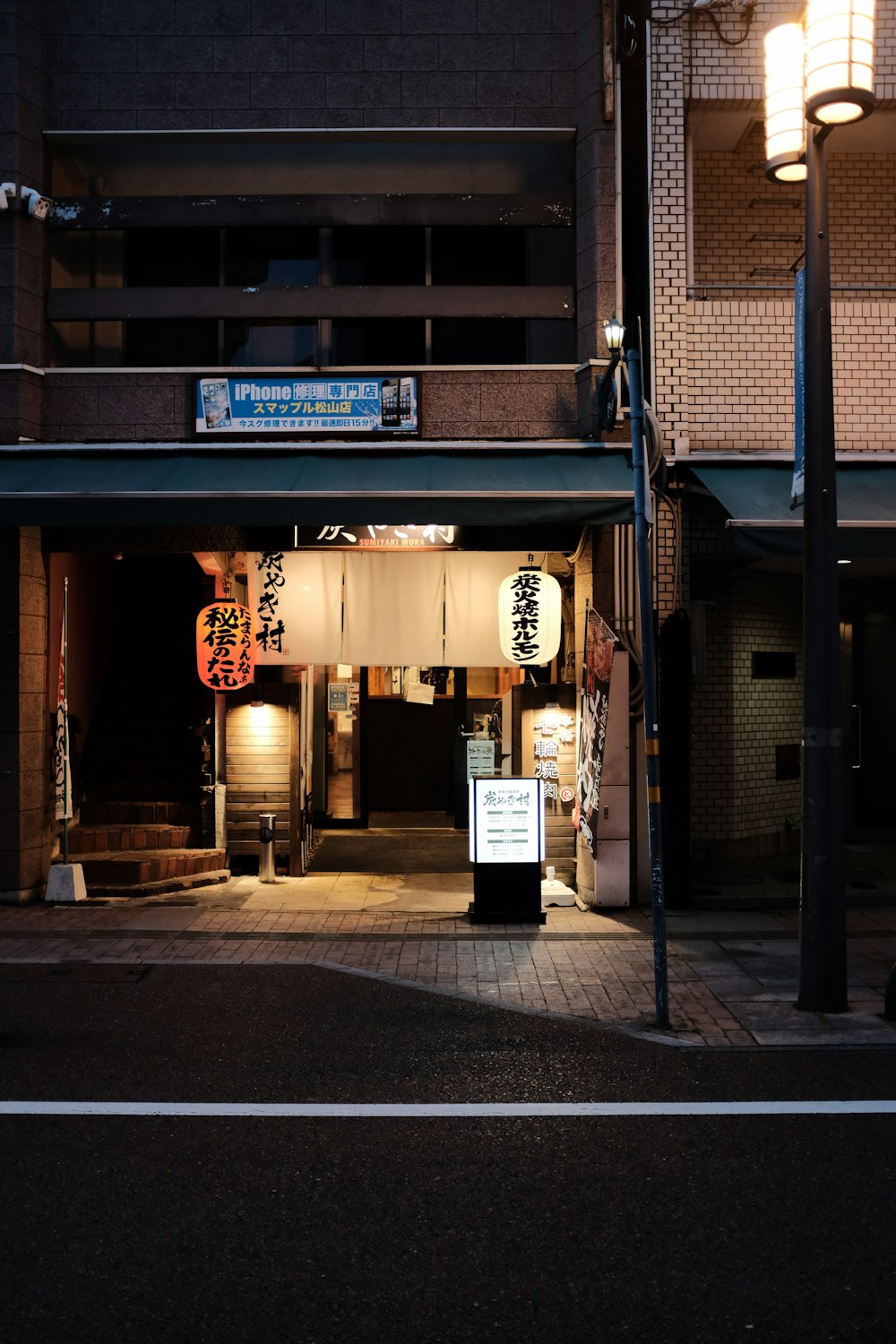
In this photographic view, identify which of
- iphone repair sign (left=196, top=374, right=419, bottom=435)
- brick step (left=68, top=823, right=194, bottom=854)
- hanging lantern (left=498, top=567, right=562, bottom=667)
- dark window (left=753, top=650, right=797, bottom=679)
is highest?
iphone repair sign (left=196, top=374, right=419, bottom=435)

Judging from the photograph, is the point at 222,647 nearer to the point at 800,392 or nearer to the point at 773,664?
the point at 800,392

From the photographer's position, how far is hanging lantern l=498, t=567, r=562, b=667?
38.6 feet

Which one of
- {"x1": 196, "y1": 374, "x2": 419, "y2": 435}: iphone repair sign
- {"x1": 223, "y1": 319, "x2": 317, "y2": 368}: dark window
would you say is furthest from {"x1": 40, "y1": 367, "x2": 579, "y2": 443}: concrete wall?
{"x1": 223, "y1": 319, "x2": 317, "y2": 368}: dark window

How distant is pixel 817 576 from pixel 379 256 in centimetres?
697

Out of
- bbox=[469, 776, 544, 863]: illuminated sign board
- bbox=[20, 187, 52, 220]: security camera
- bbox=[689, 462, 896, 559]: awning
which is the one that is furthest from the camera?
bbox=[20, 187, 52, 220]: security camera

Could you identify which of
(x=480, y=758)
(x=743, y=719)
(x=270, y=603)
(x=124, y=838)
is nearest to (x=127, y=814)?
(x=124, y=838)

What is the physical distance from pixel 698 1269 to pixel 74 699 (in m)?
11.3

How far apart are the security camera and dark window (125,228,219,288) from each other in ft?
3.41

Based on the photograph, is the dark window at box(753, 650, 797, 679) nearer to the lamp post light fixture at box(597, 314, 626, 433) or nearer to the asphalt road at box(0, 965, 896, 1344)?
the lamp post light fixture at box(597, 314, 626, 433)

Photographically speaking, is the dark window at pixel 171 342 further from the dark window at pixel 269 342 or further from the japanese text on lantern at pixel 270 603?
the japanese text on lantern at pixel 270 603

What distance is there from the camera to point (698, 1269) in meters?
4.37

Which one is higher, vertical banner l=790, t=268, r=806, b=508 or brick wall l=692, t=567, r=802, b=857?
vertical banner l=790, t=268, r=806, b=508

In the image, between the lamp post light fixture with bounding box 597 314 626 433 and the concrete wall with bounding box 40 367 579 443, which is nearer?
the lamp post light fixture with bounding box 597 314 626 433

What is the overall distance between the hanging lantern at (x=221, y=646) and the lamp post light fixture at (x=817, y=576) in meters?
6.57
